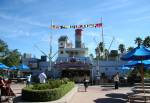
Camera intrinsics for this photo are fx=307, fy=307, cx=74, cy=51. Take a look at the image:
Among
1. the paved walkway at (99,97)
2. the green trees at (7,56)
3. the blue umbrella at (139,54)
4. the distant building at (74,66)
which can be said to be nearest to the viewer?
the blue umbrella at (139,54)

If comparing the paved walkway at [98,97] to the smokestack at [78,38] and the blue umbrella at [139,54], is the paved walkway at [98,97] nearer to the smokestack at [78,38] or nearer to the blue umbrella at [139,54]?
the blue umbrella at [139,54]

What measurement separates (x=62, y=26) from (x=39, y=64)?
893 centimetres

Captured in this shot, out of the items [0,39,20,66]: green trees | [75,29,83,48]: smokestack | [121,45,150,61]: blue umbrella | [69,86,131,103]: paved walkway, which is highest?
[75,29,83,48]: smokestack

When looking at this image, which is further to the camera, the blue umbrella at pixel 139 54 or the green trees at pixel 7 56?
the green trees at pixel 7 56

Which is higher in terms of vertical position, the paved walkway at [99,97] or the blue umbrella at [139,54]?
the blue umbrella at [139,54]

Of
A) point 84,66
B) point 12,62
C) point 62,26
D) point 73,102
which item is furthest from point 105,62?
point 73,102

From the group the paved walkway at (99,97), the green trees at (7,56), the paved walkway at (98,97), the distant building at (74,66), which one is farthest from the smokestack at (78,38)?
the paved walkway at (99,97)

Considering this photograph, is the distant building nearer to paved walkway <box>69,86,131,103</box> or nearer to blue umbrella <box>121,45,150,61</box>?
paved walkway <box>69,86,131,103</box>

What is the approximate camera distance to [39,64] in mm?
51688

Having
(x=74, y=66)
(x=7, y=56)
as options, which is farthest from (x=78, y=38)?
(x=74, y=66)

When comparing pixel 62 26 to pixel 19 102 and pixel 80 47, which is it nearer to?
pixel 80 47

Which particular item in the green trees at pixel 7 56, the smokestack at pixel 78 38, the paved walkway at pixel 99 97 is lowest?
the paved walkway at pixel 99 97

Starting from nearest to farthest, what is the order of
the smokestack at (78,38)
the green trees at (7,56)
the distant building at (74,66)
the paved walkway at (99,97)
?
1. the paved walkway at (99,97)
2. the distant building at (74,66)
3. the green trees at (7,56)
4. the smokestack at (78,38)

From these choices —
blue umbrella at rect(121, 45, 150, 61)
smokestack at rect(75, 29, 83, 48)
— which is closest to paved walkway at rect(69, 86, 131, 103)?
blue umbrella at rect(121, 45, 150, 61)
